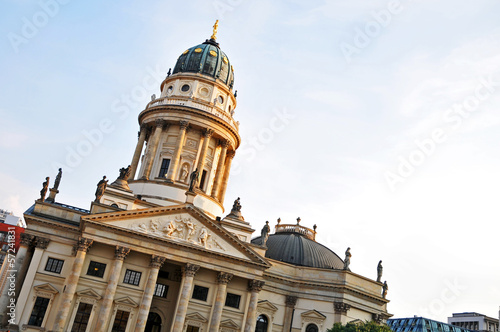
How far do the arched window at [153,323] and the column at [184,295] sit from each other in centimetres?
374

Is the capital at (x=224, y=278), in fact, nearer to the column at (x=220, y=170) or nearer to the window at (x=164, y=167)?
the column at (x=220, y=170)

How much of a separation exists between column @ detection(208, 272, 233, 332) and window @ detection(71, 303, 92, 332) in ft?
32.9

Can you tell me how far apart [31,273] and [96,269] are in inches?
199

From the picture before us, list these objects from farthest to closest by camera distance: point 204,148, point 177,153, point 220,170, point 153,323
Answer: point 220,170 < point 204,148 < point 177,153 < point 153,323

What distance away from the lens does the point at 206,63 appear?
59.6 meters

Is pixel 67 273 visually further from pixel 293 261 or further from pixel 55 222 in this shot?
pixel 293 261

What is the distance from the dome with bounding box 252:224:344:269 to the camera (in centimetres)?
5200

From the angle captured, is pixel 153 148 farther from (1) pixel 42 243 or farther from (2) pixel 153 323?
(2) pixel 153 323

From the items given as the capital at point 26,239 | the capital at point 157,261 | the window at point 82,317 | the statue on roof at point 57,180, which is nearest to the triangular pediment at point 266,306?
the capital at point 157,261

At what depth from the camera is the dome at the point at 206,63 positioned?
5928cm

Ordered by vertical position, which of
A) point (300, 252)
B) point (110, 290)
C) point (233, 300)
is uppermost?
point (300, 252)

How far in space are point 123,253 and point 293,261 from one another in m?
20.0

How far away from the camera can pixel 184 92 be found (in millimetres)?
57469

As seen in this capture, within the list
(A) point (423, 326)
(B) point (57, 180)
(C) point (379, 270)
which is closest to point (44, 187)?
(B) point (57, 180)
